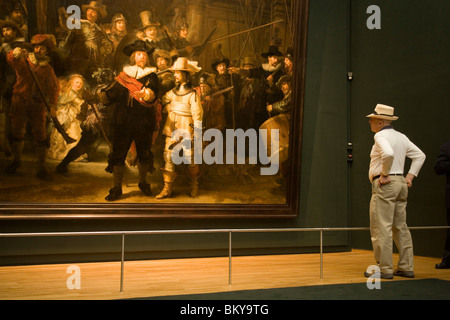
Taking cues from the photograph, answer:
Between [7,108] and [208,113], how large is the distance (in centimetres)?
308

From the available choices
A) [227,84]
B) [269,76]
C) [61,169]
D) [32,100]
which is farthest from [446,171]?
[32,100]

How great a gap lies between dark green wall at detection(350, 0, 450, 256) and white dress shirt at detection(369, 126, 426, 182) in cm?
223

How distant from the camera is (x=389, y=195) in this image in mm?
5746

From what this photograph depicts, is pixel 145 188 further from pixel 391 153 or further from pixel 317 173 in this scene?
pixel 391 153

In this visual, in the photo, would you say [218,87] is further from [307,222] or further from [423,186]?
[423,186]

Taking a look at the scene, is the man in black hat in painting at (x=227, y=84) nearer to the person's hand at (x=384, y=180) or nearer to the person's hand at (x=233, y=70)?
the person's hand at (x=233, y=70)

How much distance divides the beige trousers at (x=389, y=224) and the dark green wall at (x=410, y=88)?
7.78 ft

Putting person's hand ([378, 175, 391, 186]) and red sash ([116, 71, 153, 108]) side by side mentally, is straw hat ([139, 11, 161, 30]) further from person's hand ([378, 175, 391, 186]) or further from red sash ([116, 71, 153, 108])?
person's hand ([378, 175, 391, 186])

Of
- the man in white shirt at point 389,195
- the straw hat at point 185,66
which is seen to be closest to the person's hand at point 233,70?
the straw hat at point 185,66

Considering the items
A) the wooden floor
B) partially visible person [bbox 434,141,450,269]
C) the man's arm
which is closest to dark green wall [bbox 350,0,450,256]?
the wooden floor

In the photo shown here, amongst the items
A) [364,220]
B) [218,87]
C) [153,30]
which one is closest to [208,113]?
[218,87]

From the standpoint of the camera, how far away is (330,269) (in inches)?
269

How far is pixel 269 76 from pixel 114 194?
336 centimetres

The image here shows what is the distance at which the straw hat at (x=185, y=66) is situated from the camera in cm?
809
